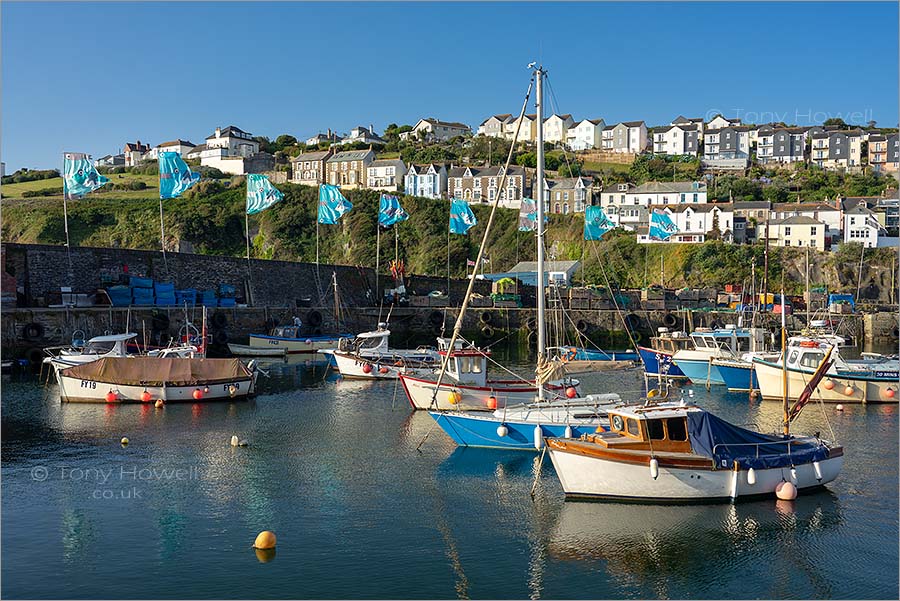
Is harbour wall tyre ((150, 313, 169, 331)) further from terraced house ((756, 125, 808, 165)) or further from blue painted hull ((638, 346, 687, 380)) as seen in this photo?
terraced house ((756, 125, 808, 165))

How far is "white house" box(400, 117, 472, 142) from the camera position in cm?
15525

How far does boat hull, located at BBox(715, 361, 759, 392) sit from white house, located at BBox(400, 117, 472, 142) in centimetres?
11908

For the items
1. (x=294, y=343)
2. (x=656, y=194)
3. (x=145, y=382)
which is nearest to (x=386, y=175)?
(x=656, y=194)

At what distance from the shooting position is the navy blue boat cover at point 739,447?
2009 cm

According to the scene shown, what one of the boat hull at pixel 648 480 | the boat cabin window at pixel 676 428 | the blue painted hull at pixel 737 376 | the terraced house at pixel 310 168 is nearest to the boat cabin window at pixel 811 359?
the blue painted hull at pixel 737 376

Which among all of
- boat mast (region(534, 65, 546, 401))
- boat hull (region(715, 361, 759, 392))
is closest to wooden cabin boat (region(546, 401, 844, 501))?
boat mast (region(534, 65, 546, 401))

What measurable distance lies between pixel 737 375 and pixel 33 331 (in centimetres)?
3906

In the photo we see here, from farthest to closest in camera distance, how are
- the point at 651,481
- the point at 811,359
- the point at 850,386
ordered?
the point at 850,386, the point at 811,359, the point at 651,481

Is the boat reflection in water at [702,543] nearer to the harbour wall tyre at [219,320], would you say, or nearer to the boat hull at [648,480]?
the boat hull at [648,480]

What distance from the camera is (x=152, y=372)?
35156 millimetres

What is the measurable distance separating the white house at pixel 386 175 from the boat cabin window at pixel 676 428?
3950 inches

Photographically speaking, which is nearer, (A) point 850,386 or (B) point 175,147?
(A) point 850,386

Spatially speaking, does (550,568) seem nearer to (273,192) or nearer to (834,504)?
(834,504)

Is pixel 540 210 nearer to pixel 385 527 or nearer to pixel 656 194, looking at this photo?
pixel 385 527
